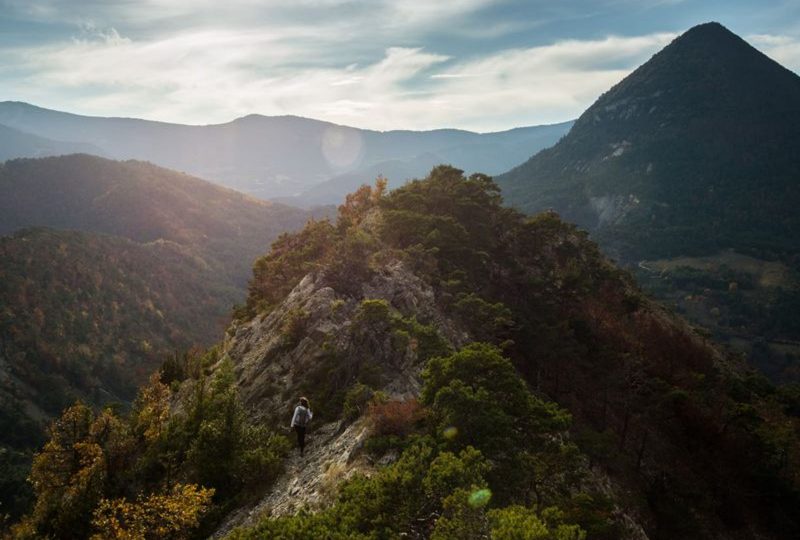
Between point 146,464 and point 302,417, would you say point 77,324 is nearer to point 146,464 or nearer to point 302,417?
point 146,464

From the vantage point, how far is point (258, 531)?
10906 mm

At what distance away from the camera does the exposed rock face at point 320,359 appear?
17016mm

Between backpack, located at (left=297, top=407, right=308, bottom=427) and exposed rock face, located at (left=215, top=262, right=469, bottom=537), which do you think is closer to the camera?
exposed rock face, located at (left=215, top=262, right=469, bottom=537)

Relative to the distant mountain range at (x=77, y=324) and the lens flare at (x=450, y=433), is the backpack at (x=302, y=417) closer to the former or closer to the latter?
the lens flare at (x=450, y=433)

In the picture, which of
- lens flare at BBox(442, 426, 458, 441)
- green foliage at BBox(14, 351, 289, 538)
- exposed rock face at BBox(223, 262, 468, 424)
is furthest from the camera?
exposed rock face at BBox(223, 262, 468, 424)

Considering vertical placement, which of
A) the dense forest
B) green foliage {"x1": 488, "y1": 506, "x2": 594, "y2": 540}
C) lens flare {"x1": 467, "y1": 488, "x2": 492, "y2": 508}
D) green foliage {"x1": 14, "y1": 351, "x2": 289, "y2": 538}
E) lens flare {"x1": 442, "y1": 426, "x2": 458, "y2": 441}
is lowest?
the dense forest

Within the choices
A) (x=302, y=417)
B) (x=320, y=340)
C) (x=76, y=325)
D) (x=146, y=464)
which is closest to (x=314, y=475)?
(x=302, y=417)

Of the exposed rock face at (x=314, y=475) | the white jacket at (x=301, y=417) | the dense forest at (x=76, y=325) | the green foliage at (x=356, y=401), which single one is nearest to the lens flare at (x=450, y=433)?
the exposed rock face at (x=314, y=475)

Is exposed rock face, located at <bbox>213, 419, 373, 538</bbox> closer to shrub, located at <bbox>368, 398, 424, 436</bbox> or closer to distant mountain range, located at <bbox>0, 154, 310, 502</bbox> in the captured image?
shrub, located at <bbox>368, 398, 424, 436</bbox>

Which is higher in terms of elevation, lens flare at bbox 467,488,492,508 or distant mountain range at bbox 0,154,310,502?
lens flare at bbox 467,488,492,508

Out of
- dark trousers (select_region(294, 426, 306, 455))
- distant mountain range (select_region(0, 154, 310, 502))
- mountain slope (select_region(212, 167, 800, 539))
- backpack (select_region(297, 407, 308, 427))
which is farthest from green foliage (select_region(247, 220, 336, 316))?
distant mountain range (select_region(0, 154, 310, 502))

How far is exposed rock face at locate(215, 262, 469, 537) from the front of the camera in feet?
55.8

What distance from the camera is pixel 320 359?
25.2 meters

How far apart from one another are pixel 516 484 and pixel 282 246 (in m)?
37.6
